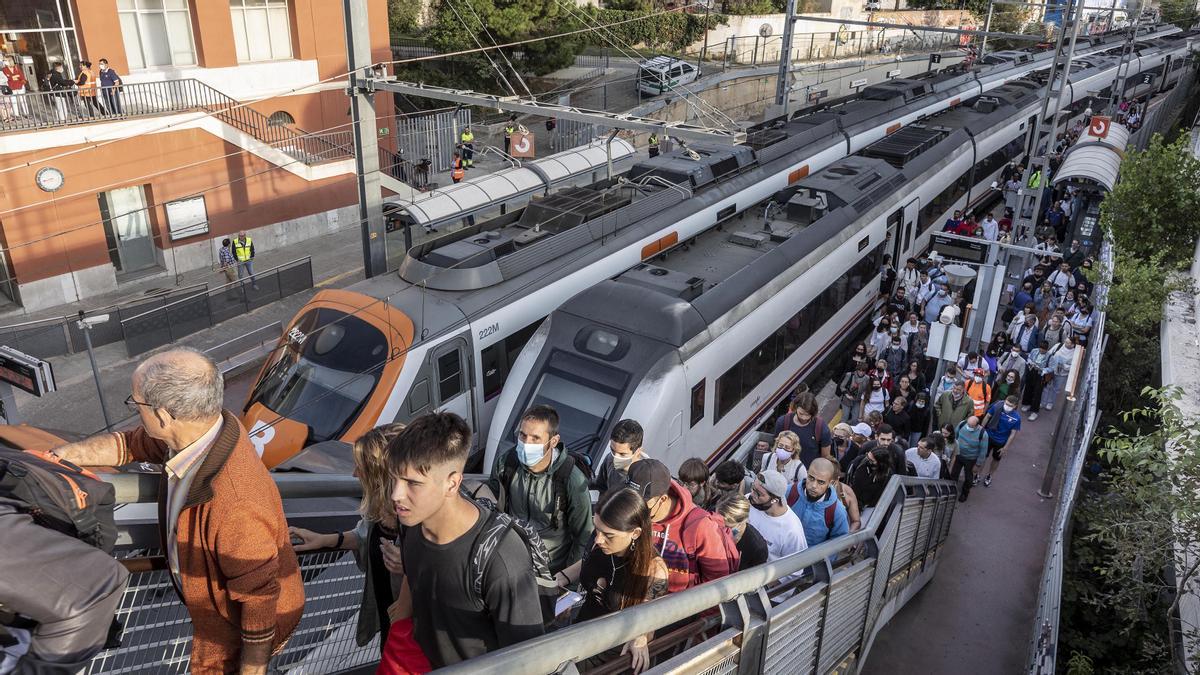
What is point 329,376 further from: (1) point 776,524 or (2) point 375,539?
(2) point 375,539

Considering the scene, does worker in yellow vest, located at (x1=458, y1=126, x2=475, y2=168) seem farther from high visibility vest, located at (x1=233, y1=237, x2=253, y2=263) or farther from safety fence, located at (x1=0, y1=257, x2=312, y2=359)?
safety fence, located at (x1=0, y1=257, x2=312, y2=359)

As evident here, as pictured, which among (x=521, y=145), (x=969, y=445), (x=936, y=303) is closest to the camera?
(x=969, y=445)

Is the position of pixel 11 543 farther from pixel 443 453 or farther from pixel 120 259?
pixel 120 259

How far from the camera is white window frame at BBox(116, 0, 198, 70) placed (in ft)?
64.4

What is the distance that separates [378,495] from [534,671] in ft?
4.77

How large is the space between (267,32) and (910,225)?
17028mm

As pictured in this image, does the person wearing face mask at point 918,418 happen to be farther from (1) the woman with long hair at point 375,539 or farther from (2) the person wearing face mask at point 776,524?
(1) the woman with long hair at point 375,539

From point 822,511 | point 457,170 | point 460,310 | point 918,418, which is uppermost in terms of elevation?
point 460,310

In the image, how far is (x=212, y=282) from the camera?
790 inches

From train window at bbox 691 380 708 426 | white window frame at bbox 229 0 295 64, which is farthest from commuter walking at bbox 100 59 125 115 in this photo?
train window at bbox 691 380 708 426

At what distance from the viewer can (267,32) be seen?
22.2 meters

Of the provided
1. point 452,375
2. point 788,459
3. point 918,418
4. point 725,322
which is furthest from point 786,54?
point 788,459

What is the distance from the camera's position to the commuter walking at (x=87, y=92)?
1802cm

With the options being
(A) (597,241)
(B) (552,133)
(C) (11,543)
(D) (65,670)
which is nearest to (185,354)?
(C) (11,543)
